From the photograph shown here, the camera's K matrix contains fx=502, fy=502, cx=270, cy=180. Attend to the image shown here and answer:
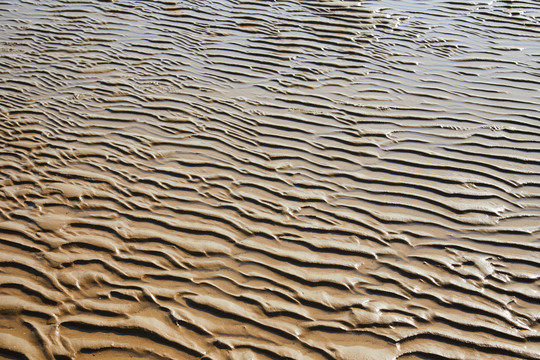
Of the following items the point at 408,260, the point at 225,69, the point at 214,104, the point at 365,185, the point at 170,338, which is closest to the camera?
the point at 170,338

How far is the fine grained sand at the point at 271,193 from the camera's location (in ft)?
10.2

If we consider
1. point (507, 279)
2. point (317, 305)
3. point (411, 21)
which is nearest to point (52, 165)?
point (317, 305)

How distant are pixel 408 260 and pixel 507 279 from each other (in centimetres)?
67

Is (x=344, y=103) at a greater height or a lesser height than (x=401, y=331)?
greater

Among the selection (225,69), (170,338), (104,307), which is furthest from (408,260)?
(225,69)

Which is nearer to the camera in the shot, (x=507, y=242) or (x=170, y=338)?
(x=170, y=338)

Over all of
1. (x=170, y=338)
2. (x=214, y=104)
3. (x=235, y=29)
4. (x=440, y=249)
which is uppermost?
(x=235, y=29)

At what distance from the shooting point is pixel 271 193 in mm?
4277

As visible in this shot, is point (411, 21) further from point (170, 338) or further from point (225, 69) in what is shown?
point (170, 338)

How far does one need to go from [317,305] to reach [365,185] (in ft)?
4.77

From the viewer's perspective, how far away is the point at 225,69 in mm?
6484

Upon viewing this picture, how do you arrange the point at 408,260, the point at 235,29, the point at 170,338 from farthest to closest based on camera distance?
the point at 235,29 < the point at 408,260 < the point at 170,338

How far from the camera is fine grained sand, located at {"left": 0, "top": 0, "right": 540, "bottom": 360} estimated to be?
3.11 meters

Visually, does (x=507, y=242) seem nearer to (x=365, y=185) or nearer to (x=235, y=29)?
(x=365, y=185)
